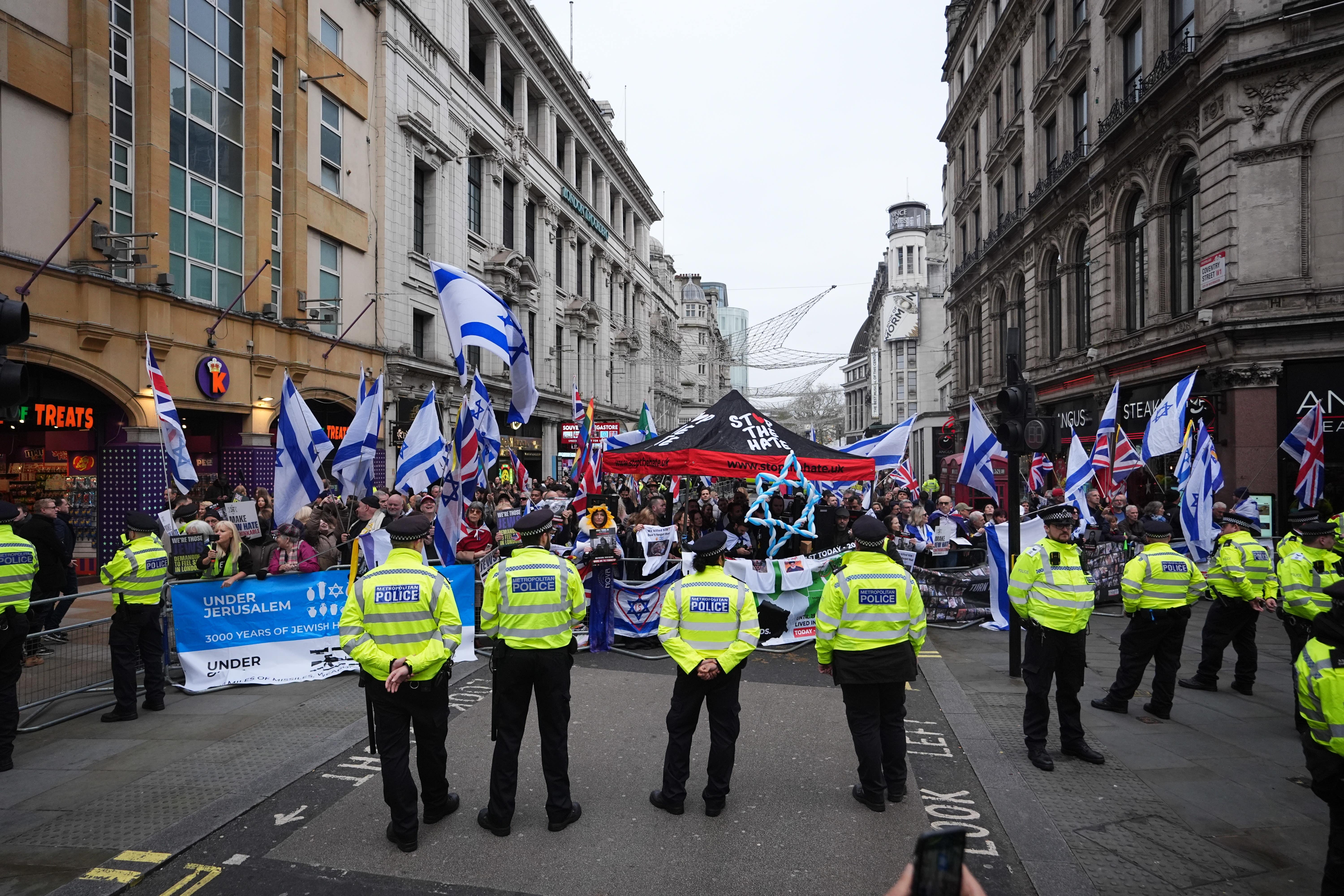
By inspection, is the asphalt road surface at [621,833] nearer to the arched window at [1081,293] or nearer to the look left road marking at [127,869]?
the look left road marking at [127,869]

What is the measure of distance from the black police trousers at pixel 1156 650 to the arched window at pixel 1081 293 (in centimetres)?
1870

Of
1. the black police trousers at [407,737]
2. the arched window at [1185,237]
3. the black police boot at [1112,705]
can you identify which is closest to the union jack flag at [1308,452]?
the arched window at [1185,237]

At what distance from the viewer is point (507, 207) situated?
32750 millimetres

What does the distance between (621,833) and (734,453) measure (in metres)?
6.81

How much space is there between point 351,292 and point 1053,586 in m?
21.0

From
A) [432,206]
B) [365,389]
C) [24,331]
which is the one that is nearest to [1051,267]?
[432,206]

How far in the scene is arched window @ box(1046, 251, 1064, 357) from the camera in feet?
83.2

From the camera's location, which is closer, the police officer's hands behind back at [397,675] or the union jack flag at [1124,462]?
the police officer's hands behind back at [397,675]

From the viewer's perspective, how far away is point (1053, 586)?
5746mm

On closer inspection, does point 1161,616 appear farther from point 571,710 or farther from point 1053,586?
point 571,710

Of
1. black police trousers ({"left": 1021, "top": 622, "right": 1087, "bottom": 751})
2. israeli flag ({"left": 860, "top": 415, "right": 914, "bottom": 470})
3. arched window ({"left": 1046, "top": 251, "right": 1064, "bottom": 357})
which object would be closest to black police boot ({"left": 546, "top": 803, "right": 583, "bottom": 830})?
black police trousers ({"left": 1021, "top": 622, "right": 1087, "bottom": 751})

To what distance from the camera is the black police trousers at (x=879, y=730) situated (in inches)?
195

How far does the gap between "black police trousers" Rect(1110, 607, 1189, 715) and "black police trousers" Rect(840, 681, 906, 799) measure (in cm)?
287

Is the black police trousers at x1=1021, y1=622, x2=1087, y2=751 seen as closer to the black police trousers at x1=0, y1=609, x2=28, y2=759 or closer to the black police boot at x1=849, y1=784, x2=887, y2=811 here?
the black police boot at x1=849, y1=784, x2=887, y2=811
